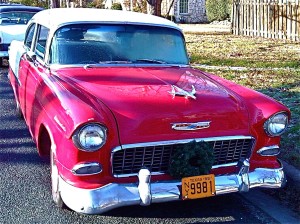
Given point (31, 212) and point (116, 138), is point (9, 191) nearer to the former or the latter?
point (31, 212)

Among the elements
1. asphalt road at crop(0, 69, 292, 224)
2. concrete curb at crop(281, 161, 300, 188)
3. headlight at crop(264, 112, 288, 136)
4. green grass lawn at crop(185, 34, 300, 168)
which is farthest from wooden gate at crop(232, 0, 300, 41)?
asphalt road at crop(0, 69, 292, 224)

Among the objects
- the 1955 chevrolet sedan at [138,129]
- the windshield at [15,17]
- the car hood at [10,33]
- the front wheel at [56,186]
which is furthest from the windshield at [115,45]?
the windshield at [15,17]

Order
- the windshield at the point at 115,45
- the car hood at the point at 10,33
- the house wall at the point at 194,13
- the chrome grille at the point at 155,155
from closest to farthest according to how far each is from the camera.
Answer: the chrome grille at the point at 155,155 < the windshield at the point at 115,45 < the car hood at the point at 10,33 < the house wall at the point at 194,13

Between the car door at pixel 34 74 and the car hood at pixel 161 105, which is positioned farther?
the car door at pixel 34 74

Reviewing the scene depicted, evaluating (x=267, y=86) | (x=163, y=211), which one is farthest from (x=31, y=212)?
(x=267, y=86)

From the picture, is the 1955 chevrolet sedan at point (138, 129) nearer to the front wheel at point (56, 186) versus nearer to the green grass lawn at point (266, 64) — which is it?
the front wheel at point (56, 186)

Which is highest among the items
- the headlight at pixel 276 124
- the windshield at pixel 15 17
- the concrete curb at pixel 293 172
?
the windshield at pixel 15 17

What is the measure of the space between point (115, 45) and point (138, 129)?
1635 mm

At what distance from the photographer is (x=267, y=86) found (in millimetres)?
8406

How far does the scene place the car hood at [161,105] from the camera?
12.0ft

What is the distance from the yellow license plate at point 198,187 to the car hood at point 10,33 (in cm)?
869

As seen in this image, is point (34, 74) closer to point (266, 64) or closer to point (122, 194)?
point (122, 194)

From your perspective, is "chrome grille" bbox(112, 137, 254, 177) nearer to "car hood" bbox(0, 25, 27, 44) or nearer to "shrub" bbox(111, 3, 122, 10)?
"car hood" bbox(0, 25, 27, 44)

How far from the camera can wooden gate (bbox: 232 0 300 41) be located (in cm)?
1611
